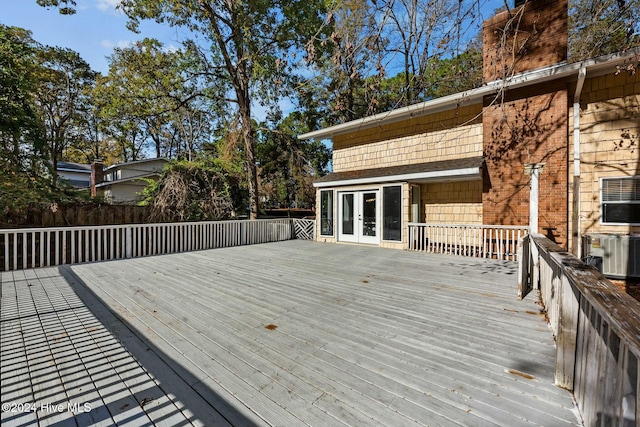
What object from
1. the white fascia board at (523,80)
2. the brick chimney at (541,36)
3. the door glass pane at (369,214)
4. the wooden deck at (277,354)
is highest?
the brick chimney at (541,36)

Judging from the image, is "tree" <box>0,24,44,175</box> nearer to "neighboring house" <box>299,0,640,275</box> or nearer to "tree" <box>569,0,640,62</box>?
"neighboring house" <box>299,0,640,275</box>

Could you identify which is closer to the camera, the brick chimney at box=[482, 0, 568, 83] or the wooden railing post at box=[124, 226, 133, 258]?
the brick chimney at box=[482, 0, 568, 83]

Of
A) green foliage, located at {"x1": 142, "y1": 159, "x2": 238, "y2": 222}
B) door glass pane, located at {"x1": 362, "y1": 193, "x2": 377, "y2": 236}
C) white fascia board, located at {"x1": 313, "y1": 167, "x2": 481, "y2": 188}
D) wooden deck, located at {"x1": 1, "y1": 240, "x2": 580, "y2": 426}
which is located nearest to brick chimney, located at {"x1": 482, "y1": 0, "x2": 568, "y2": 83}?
white fascia board, located at {"x1": 313, "y1": 167, "x2": 481, "y2": 188}

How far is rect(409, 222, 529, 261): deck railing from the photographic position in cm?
714

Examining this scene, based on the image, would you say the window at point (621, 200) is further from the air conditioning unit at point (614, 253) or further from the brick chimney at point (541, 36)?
the brick chimney at point (541, 36)

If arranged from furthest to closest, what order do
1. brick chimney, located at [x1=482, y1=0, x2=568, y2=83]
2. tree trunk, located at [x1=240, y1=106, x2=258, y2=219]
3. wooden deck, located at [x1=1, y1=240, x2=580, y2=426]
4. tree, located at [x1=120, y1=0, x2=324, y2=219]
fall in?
tree trunk, located at [x1=240, y1=106, x2=258, y2=219] < tree, located at [x1=120, y1=0, x2=324, y2=219] < brick chimney, located at [x1=482, y1=0, x2=568, y2=83] < wooden deck, located at [x1=1, y1=240, x2=580, y2=426]

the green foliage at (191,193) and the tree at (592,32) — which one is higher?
the tree at (592,32)

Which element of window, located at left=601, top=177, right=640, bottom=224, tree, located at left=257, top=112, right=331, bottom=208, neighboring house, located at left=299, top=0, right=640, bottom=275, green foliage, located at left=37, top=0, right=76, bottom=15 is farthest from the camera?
tree, located at left=257, top=112, right=331, bottom=208

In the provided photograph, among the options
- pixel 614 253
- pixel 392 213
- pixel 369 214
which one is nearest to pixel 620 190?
pixel 614 253

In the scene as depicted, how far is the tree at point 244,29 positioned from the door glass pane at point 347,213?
4.02m

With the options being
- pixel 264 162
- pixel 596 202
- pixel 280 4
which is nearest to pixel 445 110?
pixel 596 202

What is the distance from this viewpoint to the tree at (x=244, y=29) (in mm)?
10906

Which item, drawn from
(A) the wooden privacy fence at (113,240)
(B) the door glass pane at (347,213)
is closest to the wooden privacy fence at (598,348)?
(B) the door glass pane at (347,213)

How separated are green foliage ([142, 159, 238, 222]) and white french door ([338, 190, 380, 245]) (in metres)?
4.96
